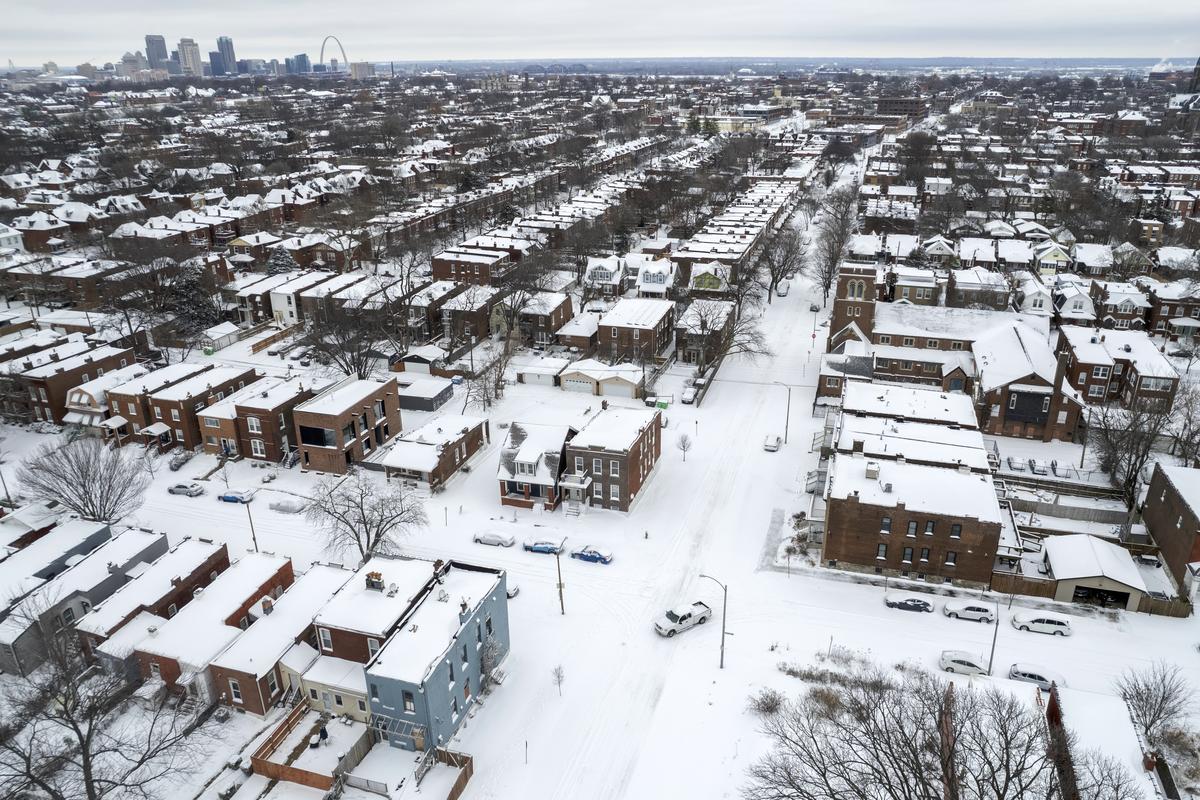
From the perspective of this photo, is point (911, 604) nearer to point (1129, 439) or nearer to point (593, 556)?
point (593, 556)

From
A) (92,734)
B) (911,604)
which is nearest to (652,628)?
(911,604)

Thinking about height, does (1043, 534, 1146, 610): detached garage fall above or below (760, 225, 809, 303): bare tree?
below

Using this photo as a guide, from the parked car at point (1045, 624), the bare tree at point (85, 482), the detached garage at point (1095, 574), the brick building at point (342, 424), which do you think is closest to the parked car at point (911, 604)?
the parked car at point (1045, 624)

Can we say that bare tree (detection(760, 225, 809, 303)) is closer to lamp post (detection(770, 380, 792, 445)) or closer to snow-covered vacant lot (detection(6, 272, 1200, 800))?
lamp post (detection(770, 380, 792, 445))

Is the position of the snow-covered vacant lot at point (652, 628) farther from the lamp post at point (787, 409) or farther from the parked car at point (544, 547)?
the lamp post at point (787, 409)

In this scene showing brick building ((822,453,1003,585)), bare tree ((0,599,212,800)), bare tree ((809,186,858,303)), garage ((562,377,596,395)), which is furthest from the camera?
bare tree ((809,186,858,303))

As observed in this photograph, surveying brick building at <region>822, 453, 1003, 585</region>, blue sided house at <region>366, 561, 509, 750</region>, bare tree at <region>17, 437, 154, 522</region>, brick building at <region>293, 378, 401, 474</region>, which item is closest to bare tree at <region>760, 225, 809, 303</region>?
brick building at <region>822, 453, 1003, 585</region>

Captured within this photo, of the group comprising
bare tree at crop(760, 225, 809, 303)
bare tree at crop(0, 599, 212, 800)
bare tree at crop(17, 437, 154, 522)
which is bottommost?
bare tree at crop(0, 599, 212, 800)
